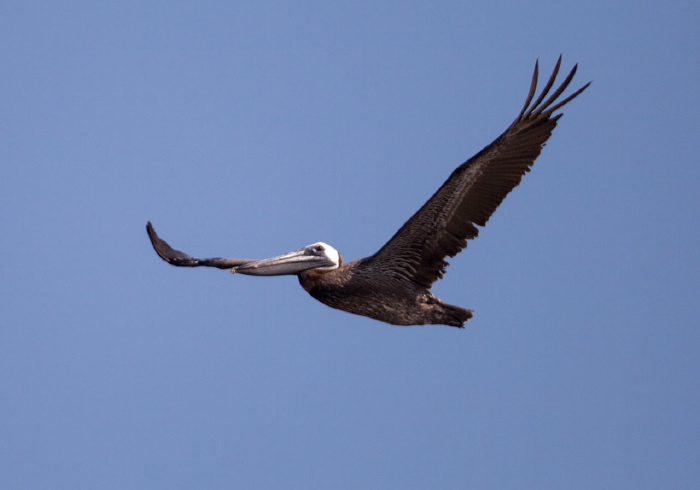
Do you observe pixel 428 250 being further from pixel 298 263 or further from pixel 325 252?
pixel 298 263

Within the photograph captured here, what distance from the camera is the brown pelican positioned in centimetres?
1212

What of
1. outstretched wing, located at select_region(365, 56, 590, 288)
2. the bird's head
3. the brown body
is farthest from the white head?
outstretched wing, located at select_region(365, 56, 590, 288)

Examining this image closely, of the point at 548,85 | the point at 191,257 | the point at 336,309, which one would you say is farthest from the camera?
the point at 191,257

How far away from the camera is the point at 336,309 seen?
12.9m

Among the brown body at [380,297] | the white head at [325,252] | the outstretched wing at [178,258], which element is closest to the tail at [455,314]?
the brown body at [380,297]

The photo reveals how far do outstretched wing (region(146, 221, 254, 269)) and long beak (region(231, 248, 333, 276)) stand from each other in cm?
87

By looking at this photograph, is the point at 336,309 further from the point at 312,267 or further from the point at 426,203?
the point at 426,203

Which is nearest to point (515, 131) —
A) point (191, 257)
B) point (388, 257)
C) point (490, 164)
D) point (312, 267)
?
point (490, 164)

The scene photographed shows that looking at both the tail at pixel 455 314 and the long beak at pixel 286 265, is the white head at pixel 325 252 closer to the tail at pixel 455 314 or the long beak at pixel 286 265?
the long beak at pixel 286 265

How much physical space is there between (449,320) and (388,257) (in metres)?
1.07

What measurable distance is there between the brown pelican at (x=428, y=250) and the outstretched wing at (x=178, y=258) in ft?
3.54

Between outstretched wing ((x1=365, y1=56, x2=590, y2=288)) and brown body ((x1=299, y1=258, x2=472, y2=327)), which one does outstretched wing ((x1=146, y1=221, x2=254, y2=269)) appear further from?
outstretched wing ((x1=365, y1=56, x2=590, y2=288))

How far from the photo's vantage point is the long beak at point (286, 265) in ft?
42.8

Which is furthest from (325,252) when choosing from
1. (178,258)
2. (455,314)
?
(178,258)
